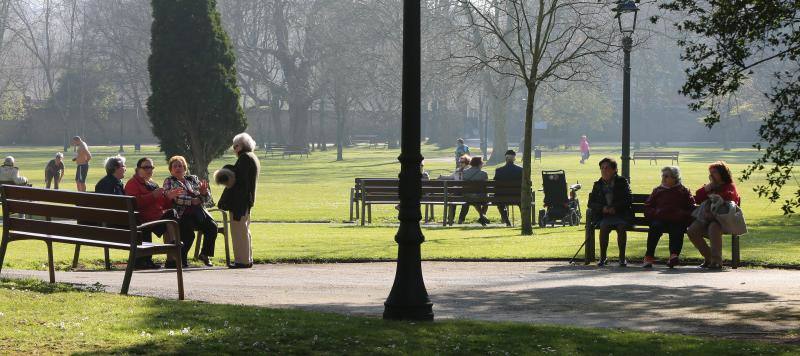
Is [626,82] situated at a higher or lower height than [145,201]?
higher

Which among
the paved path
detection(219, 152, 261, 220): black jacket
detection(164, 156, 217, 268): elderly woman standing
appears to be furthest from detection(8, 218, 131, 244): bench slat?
detection(219, 152, 261, 220): black jacket

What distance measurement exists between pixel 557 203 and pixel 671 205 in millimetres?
8927

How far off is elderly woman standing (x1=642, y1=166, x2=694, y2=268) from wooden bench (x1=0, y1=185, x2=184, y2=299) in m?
6.05

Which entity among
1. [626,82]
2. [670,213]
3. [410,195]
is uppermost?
[626,82]

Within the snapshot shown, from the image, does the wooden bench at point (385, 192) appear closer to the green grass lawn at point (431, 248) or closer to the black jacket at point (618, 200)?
the green grass lawn at point (431, 248)

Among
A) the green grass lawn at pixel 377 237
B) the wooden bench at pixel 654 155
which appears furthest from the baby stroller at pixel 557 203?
the wooden bench at pixel 654 155

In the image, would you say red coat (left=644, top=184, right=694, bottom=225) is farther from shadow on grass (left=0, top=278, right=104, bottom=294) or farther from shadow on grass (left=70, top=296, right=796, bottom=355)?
shadow on grass (left=0, top=278, right=104, bottom=294)

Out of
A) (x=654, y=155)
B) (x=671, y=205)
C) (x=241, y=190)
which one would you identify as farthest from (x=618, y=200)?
(x=654, y=155)

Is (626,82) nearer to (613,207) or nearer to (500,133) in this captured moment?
(613,207)

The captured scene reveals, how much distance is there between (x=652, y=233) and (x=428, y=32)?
4880 cm

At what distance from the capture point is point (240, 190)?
48.1ft

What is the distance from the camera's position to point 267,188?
133 ft

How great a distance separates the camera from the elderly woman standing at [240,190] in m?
14.6

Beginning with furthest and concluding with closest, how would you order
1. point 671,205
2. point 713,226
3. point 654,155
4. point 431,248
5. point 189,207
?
point 654,155, point 431,248, point 671,205, point 189,207, point 713,226
